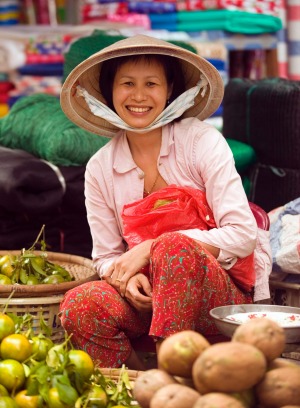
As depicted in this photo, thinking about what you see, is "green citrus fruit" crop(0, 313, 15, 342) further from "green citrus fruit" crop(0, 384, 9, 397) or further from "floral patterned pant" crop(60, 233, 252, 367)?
"floral patterned pant" crop(60, 233, 252, 367)

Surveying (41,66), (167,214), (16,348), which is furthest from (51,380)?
(41,66)

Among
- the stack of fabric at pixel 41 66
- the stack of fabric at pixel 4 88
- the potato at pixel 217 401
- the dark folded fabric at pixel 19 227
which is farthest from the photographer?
the stack of fabric at pixel 4 88

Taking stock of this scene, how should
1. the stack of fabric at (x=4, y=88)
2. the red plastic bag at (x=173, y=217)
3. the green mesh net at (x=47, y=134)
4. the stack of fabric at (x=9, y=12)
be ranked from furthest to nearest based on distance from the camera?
the stack of fabric at (x=9, y=12) < the stack of fabric at (x=4, y=88) < the green mesh net at (x=47, y=134) < the red plastic bag at (x=173, y=217)

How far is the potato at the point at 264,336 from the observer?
1597 mm

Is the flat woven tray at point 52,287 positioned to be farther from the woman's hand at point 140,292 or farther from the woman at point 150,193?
the woman's hand at point 140,292

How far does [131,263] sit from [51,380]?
635 mm

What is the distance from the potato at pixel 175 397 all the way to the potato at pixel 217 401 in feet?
0.11

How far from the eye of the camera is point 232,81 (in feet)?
13.1

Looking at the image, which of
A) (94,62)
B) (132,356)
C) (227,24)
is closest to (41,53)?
(227,24)

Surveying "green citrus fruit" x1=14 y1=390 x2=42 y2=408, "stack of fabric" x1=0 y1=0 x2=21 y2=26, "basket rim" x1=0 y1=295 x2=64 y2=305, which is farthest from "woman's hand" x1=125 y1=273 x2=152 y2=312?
"stack of fabric" x1=0 y1=0 x2=21 y2=26

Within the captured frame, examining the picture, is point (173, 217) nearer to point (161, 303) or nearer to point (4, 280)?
point (161, 303)

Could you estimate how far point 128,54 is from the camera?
8.33 ft

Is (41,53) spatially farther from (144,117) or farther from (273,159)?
(144,117)

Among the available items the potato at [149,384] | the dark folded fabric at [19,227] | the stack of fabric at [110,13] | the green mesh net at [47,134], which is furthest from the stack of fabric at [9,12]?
the potato at [149,384]
